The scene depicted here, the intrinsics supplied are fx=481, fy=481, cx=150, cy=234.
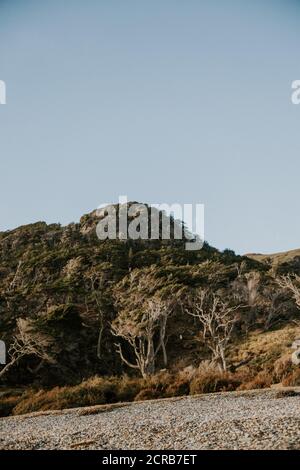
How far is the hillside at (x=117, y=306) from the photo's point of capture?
126 ft

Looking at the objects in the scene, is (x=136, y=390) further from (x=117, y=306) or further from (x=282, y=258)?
(x=282, y=258)

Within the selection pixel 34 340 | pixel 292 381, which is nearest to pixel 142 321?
pixel 34 340

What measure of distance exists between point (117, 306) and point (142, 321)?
728 cm

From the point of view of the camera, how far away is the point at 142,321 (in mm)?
40156

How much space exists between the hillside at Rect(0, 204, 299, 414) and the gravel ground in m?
10.0

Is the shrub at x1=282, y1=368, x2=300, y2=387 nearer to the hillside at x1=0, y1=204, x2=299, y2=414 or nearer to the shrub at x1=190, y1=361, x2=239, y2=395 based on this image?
the shrub at x1=190, y1=361, x2=239, y2=395

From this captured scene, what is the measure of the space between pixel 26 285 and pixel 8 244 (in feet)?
60.7

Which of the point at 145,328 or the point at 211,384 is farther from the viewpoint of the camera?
the point at 145,328

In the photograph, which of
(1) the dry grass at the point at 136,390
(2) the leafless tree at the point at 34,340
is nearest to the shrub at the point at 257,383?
(1) the dry grass at the point at 136,390

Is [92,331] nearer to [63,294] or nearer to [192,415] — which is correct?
[63,294]

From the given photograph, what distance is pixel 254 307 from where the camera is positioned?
48062 millimetres

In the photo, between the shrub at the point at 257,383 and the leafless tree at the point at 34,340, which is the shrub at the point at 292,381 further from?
the leafless tree at the point at 34,340

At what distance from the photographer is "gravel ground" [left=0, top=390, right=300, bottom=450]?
29.8 ft
